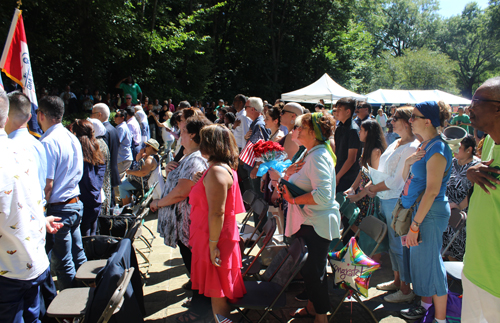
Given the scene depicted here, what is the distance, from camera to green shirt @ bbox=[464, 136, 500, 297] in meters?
1.69

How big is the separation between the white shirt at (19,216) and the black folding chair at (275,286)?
1.41 m

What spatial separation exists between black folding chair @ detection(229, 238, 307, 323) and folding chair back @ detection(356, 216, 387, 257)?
35.2 inches

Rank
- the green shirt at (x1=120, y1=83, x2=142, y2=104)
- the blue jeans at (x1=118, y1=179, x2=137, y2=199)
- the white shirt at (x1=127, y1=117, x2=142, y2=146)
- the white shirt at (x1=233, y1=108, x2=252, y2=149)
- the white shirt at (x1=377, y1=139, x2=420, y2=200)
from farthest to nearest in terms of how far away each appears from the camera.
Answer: the green shirt at (x1=120, y1=83, x2=142, y2=104) < the white shirt at (x1=127, y1=117, x2=142, y2=146) < the white shirt at (x1=233, y1=108, x2=252, y2=149) < the blue jeans at (x1=118, y1=179, x2=137, y2=199) < the white shirt at (x1=377, y1=139, x2=420, y2=200)

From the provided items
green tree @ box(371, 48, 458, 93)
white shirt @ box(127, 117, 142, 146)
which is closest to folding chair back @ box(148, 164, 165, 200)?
white shirt @ box(127, 117, 142, 146)

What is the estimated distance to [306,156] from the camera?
2.75m

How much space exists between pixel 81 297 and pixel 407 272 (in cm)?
292

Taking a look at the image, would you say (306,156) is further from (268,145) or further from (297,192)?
(268,145)

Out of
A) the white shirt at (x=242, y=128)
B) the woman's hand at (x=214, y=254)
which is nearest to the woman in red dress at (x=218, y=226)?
the woman's hand at (x=214, y=254)

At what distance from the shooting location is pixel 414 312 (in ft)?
9.96

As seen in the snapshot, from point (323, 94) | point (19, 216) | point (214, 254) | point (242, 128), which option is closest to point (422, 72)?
point (323, 94)

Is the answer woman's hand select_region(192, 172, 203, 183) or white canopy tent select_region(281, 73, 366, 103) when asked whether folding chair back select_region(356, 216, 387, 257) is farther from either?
white canopy tent select_region(281, 73, 366, 103)

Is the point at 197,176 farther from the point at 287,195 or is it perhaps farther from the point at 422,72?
the point at 422,72

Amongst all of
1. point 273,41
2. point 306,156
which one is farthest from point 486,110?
point 273,41

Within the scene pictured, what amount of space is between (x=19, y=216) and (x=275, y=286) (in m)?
1.91
